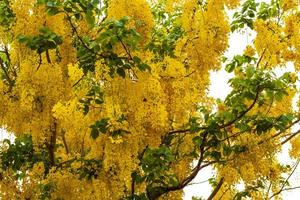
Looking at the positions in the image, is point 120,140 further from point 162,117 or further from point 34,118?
point 34,118

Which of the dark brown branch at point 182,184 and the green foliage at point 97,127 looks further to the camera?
the dark brown branch at point 182,184

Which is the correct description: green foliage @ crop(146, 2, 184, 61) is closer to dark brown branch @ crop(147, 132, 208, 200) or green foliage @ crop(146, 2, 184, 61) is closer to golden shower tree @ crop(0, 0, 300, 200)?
golden shower tree @ crop(0, 0, 300, 200)

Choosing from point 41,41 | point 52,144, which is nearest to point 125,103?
point 41,41

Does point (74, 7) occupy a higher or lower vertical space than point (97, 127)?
higher

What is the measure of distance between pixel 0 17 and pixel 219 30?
2.55 metres

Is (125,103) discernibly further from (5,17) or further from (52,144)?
(5,17)

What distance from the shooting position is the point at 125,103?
4.81 metres

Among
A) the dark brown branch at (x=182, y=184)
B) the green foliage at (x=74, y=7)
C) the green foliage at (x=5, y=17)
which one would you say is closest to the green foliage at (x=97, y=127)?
Result: the green foliage at (x=74, y=7)

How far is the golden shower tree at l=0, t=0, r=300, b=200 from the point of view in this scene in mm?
4777

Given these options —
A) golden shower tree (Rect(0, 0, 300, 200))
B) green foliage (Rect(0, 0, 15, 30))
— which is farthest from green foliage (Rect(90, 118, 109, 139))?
green foliage (Rect(0, 0, 15, 30))

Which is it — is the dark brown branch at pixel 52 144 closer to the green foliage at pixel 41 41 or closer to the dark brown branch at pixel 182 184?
the green foliage at pixel 41 41

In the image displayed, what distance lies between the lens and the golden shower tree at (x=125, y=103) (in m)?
4.78

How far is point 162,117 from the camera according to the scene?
477 centimetres

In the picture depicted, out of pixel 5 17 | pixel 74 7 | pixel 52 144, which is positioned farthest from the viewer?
pixel 5 17
